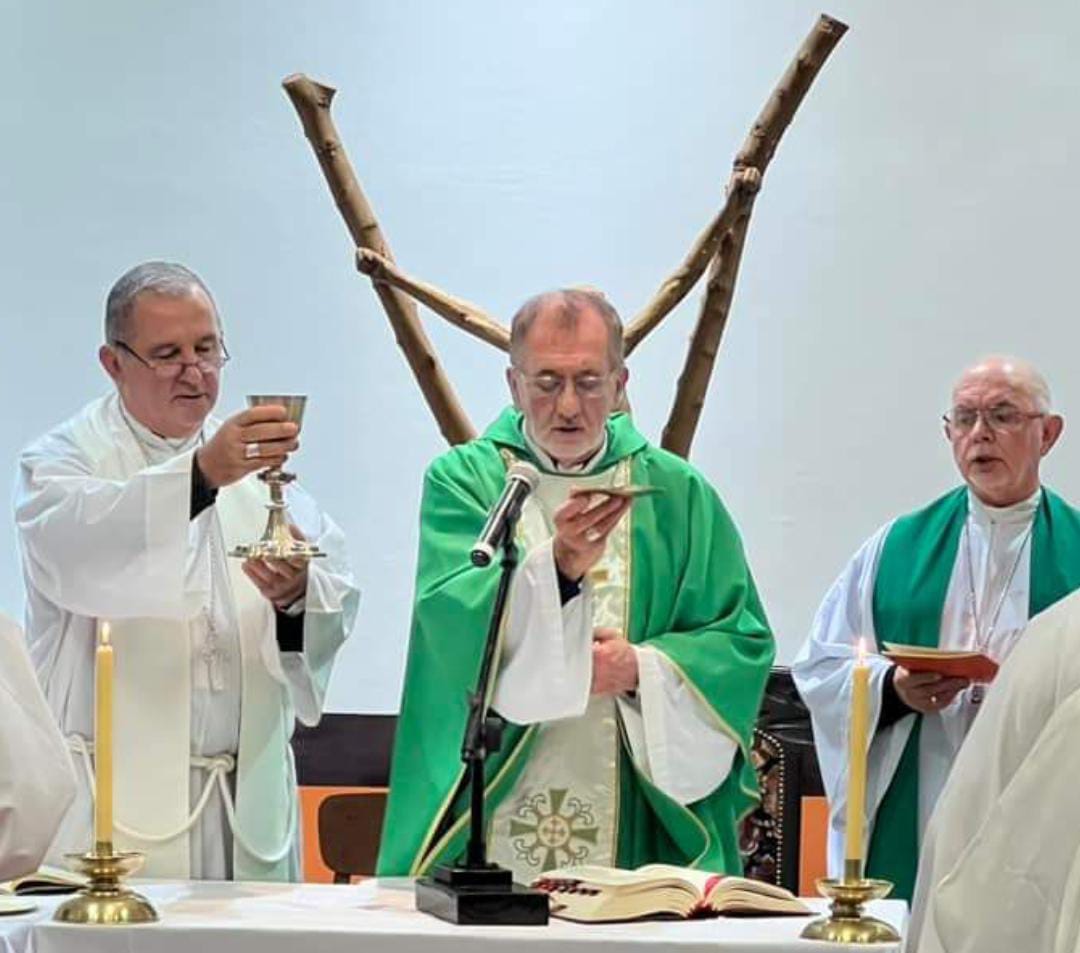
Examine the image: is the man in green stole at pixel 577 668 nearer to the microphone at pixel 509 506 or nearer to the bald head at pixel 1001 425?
the microphone at pixel 509 506

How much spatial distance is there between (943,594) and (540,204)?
267cm

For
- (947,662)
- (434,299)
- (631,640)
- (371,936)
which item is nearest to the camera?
(371,936)

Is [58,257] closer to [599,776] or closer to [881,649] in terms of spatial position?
[881,649]

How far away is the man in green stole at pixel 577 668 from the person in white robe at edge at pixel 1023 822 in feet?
5.78

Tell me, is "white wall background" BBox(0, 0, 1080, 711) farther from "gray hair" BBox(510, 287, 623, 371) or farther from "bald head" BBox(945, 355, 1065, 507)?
"gray hair" BBox(510, 287, 623, 371)

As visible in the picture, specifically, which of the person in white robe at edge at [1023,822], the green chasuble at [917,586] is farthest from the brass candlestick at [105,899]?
the green chasuble at [917,586]

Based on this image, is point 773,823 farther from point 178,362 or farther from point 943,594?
point 178,362

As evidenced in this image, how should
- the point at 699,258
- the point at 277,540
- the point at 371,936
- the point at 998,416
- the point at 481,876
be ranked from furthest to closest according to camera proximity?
the point at 699,258 → the point at 998,416 → the point at 277,540 → the point at 481,876 → the point at 371,936

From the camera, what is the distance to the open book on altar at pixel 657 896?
4199mm

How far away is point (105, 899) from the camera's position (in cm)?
409

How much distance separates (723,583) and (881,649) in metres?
1.23

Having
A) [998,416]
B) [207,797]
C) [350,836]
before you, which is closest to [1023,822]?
[207,797]

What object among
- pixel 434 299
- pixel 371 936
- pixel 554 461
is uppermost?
pixel 434 299

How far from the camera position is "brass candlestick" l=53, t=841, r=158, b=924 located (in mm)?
4059
